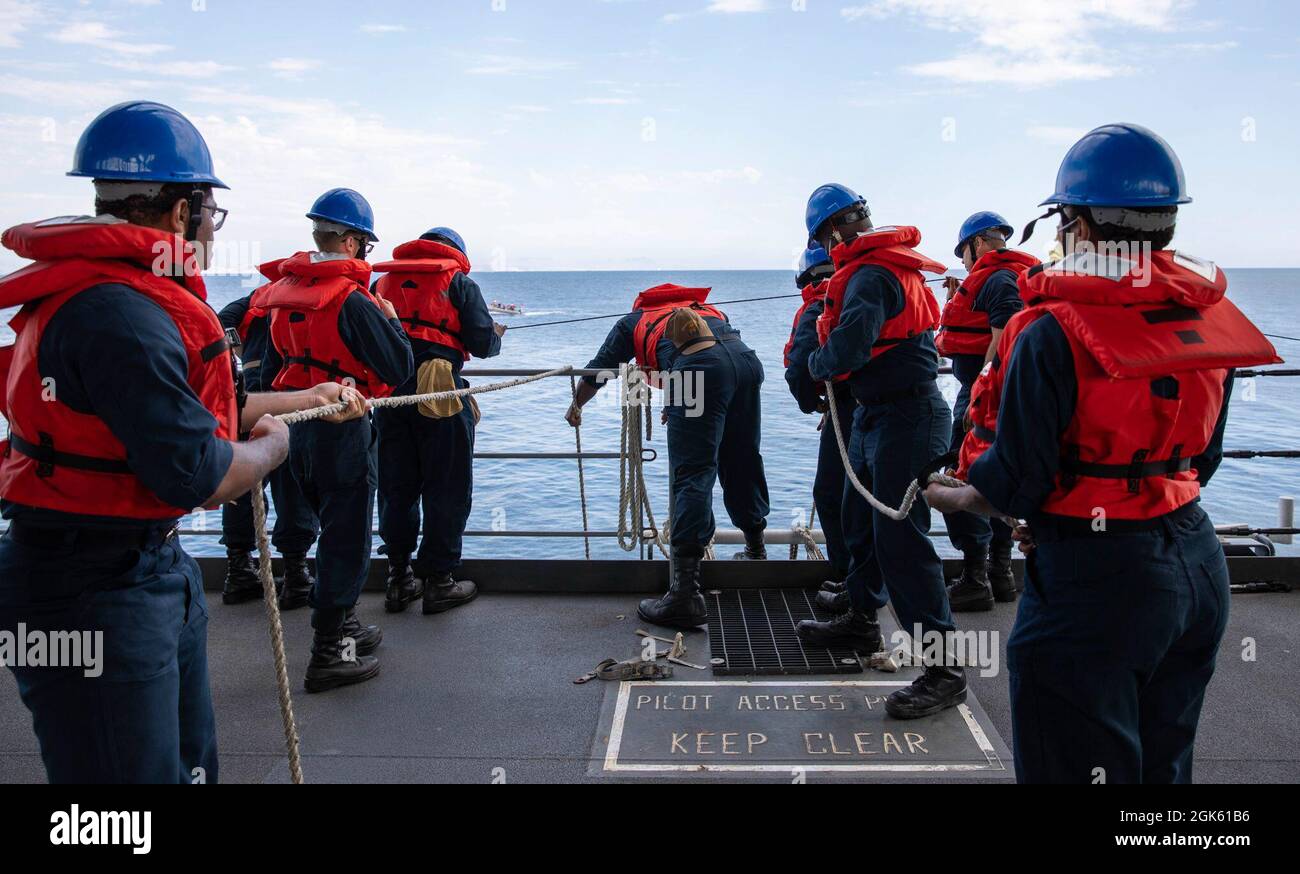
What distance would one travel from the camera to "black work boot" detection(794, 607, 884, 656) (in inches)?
183

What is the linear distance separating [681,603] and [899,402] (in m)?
1.55

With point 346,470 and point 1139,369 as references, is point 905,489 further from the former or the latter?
point 346,470

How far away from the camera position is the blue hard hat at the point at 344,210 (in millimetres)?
4613

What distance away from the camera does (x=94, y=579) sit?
7.23 ft

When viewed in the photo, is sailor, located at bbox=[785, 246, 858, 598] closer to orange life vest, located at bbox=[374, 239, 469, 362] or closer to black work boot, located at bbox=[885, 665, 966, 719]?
black work boot, located at bbox=[885, 665, 966, 719]

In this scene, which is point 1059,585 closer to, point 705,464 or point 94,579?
point 94,579

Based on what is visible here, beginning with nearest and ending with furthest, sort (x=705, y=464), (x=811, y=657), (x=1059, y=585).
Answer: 1. (x=1059, y=585)
2. (x=811, y=657)
3. (x=705, y=464)

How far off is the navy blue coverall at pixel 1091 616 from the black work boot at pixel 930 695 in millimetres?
1512

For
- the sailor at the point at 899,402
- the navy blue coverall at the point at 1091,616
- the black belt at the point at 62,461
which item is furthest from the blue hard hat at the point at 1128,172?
the black belt at the point at 62,461

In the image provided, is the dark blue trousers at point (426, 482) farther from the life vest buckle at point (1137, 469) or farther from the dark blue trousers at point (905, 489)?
the life vest buckle at point (1137, 469)

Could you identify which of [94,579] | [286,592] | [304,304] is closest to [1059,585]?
[94,579]

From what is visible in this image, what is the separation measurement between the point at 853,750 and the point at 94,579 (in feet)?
8.54

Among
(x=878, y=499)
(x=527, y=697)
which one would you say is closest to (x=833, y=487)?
(x=878, y=499)

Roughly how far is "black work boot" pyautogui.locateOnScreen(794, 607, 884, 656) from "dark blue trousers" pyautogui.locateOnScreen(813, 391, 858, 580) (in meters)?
0.47
